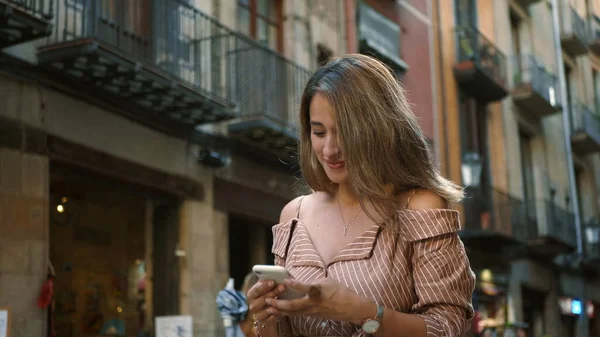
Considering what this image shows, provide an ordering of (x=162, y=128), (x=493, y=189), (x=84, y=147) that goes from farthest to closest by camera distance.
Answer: (x=493, y=189), (x=162, y=128), (x=84, y=147)

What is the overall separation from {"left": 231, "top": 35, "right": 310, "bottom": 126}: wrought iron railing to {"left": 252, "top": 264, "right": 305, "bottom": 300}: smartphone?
412 inches

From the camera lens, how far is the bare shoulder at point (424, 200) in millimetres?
2345

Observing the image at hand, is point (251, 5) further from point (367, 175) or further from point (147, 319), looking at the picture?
point (367, 175)

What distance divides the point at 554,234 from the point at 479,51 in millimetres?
5828

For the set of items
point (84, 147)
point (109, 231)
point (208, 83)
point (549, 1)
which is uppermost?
point (549, 1)

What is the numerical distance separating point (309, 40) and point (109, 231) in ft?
19.8

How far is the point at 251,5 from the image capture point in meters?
14.4

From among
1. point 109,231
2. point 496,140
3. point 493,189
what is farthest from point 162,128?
point 496,140

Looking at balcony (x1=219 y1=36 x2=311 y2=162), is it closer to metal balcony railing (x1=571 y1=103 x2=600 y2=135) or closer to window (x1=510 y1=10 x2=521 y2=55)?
window (x1=510 y1=10 x2=521 y2=55)

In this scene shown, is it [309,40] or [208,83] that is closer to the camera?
[208,83]

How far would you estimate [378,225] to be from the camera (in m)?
2.36

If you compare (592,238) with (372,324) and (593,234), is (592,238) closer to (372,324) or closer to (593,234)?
(593,234)

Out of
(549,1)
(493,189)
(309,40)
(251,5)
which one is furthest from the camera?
(549,1)

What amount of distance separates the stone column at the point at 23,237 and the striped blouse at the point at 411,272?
22.8 ft
